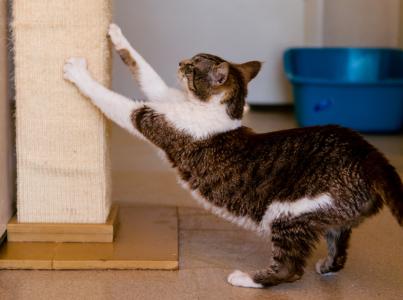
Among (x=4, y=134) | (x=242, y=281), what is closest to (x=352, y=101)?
(x=242, y=281)

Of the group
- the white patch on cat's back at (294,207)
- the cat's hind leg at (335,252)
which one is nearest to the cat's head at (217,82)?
the white patch on cat's back at (294,207)

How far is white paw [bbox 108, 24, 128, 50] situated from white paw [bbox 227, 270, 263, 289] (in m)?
0.67

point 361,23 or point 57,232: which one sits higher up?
point 361,23

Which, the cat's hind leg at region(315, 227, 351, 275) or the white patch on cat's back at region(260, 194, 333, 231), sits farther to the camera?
the cat's hind leg at region(315, 227, 351, 275)

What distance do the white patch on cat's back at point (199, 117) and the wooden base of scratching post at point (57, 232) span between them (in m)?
0.35

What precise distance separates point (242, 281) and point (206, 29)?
2267 millimetres

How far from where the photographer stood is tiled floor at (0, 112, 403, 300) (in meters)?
1.57

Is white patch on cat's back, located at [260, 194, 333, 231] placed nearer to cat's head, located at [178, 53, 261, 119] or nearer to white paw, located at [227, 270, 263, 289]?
white paw, located at [227, 270, 263, 289]

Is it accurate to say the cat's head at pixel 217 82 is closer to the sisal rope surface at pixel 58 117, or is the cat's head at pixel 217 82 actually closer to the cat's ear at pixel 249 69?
the cat's ear at pixel 249 69

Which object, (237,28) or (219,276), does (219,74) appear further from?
(237,28)

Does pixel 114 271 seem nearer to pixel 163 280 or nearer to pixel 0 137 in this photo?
pixel 163 280

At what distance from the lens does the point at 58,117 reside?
1754mm

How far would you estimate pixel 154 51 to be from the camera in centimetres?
366

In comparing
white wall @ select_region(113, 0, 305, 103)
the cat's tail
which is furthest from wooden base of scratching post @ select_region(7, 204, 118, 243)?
white wall @ select_region(113, 0, 305, 103)
